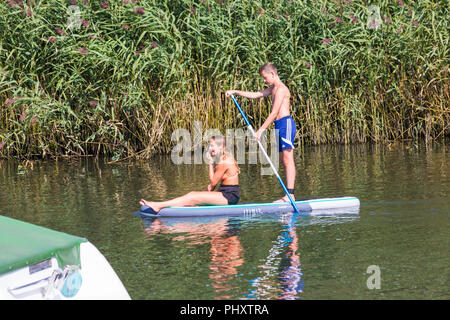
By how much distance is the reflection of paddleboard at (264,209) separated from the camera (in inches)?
327

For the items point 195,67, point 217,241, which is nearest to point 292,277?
point 217,241

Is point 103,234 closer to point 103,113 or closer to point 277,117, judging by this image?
point 277,117

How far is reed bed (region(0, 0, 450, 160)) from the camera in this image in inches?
513

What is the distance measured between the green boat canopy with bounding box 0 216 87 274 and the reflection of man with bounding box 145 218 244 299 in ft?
4.53

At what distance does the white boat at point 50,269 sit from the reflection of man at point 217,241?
1144mm

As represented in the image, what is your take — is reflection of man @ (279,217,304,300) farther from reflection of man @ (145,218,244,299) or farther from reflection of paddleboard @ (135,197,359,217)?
reflection of paddleboard @ (135,197,359,217)

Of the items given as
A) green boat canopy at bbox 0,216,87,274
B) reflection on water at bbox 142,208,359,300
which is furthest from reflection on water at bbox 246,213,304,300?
green boat canopy at bbox 0,216,87,274

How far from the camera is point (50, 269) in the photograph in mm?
4188

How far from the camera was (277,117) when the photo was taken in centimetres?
921

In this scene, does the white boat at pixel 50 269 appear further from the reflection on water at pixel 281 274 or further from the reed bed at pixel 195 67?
the reed bed at pixel 195 67
